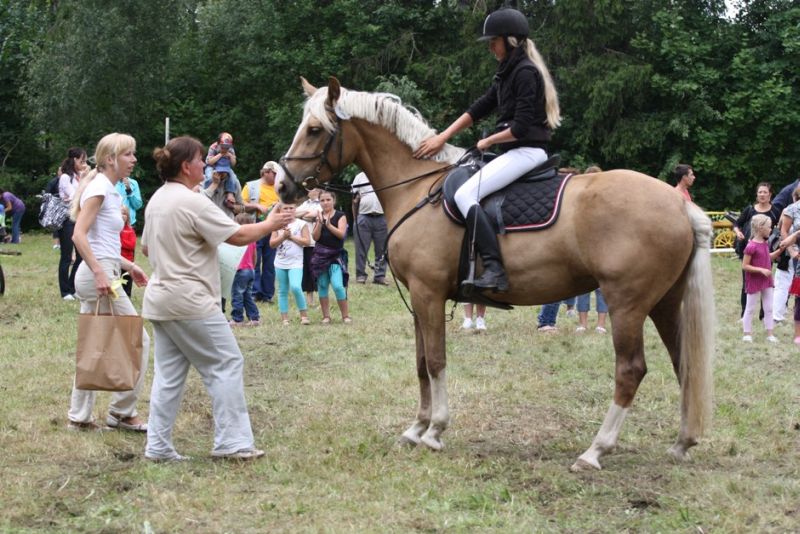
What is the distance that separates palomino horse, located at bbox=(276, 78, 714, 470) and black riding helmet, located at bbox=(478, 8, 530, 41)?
0.91 meters

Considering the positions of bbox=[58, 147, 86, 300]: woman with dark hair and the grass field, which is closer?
the grass field

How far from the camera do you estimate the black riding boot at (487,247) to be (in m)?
6.49

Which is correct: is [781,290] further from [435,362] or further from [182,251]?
[182,251]

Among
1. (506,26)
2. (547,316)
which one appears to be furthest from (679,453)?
(547,316)

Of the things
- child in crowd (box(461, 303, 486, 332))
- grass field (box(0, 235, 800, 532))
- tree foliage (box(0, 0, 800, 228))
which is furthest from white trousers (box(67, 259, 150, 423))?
tree foliage (box(0, 0, 800, 228))

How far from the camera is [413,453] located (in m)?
6.67

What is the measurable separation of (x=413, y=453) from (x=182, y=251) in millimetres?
2111

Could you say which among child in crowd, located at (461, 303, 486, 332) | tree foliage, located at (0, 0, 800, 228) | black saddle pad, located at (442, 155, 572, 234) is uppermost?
tree foliage, located at (0, 0, 800, 228)

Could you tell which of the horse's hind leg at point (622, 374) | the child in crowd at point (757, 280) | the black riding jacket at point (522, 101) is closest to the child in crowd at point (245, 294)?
the child in crowd at point (757, 280)

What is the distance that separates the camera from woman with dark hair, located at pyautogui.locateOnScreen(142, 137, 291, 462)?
6.09 m

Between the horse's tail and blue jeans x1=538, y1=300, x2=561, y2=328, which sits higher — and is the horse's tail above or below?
above

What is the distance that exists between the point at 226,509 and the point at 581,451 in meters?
2.66

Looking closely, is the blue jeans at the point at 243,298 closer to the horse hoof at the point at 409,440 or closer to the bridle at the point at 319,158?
the bridle at the point at 319,158

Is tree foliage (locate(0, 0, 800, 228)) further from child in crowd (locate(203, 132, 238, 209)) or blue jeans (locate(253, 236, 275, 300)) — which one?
child in crowd (locate(203, 132, 238, 209))
